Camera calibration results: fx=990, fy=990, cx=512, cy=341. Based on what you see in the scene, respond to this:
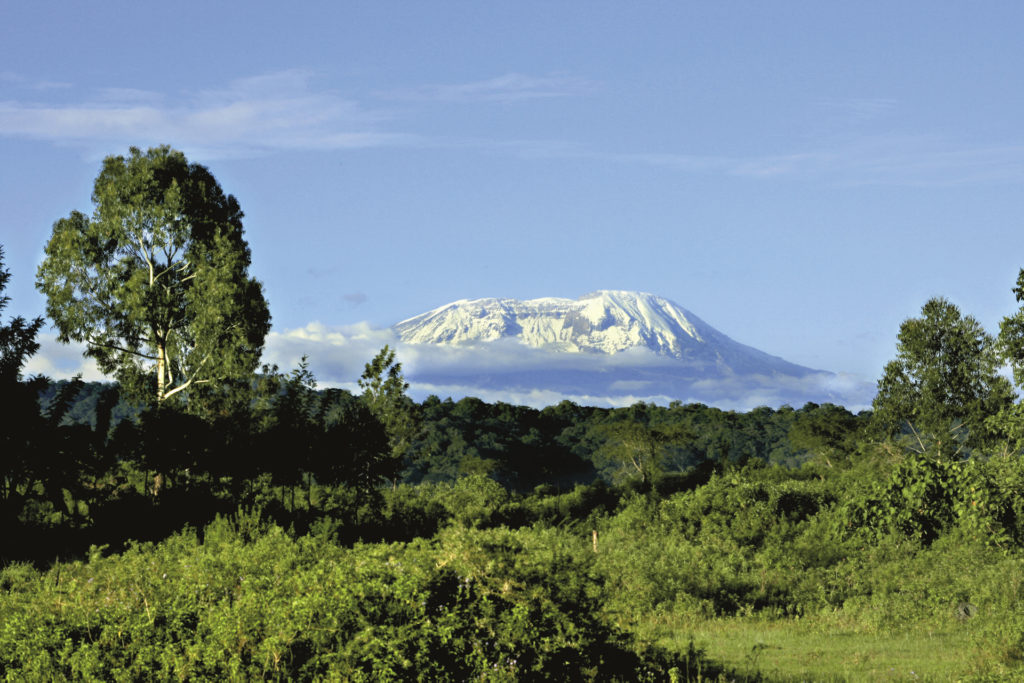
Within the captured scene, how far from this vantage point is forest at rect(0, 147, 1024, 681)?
314 inches

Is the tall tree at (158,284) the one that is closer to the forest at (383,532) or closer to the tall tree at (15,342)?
the forest at (383,532)

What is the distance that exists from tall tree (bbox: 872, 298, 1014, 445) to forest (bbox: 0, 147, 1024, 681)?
107 millimetres

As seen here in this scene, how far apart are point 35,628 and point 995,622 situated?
13.0 meters

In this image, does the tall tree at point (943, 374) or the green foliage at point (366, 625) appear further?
the tall tree at point (943, 374)

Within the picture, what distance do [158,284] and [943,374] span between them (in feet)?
102

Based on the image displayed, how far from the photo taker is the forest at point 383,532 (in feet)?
26.2

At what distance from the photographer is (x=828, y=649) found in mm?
14289

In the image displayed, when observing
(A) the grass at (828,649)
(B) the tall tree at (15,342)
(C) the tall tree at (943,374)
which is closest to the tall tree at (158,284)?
(B) the tall tree at (15,342)

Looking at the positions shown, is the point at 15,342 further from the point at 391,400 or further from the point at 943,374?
the point at 943,374

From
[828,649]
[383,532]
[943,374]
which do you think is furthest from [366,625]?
[943,374]

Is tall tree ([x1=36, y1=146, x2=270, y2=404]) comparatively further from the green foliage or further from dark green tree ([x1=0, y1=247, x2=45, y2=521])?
the green foliage

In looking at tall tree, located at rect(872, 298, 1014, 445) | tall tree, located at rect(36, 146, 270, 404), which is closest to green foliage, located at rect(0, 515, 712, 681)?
tall tree, located at rect(36, 146, 270, 404)

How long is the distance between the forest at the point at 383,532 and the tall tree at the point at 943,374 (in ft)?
0.35

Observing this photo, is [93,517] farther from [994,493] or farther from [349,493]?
[994,493]
